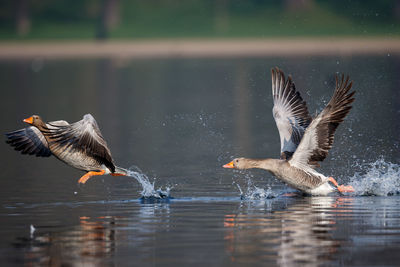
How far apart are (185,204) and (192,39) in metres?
58.5

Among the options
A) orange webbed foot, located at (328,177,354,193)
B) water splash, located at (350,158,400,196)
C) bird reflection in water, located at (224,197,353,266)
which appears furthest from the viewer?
water splash, located at (350,158,400,196)

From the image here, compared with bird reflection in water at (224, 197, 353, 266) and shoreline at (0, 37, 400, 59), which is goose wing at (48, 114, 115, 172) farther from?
shoreline at (0, 37, 400, 59)

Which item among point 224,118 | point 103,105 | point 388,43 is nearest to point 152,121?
point 224,118

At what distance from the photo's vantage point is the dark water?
38.3 ft

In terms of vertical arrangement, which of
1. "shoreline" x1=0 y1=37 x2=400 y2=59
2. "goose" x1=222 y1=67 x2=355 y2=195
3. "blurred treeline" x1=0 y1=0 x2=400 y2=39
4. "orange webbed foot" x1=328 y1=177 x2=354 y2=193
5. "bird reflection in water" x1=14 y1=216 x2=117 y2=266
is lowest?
"bird reflection in water" x1=14 y1=216 x2=117 y2=266

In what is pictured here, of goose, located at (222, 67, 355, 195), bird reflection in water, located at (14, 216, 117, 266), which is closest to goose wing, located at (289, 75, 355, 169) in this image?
goose, located at (222, 67, 355, 195)

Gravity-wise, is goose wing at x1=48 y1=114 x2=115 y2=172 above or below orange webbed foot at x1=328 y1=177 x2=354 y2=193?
above

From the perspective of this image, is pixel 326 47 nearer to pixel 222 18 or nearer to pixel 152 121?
pixel 222 18

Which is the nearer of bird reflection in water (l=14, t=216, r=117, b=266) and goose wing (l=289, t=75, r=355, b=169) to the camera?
bird reflection in water (l=14, t=216, r=117, b=266)

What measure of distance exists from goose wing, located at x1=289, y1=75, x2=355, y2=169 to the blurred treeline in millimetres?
57372

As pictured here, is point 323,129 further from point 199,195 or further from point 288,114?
point 199,195

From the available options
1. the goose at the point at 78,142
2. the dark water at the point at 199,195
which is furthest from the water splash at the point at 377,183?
the goose at the point at 78,142

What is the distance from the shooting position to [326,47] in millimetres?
62906

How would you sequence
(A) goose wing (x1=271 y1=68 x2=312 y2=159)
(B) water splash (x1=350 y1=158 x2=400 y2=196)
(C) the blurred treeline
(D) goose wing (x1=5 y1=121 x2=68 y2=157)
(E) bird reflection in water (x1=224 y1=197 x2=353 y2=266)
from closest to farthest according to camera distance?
(E) bird reflection in water (x1=224 y1=197 x2=353 y2=266) < (B) water splash (x1=350 y1=158 x2=400 y2=196) < (D) goose wing (x1=5 y1=121 x2=68 y2=157) < (A) goose wing (x1=271 y1=68 x2=312 y2=159) < (C) the blurred treeline
